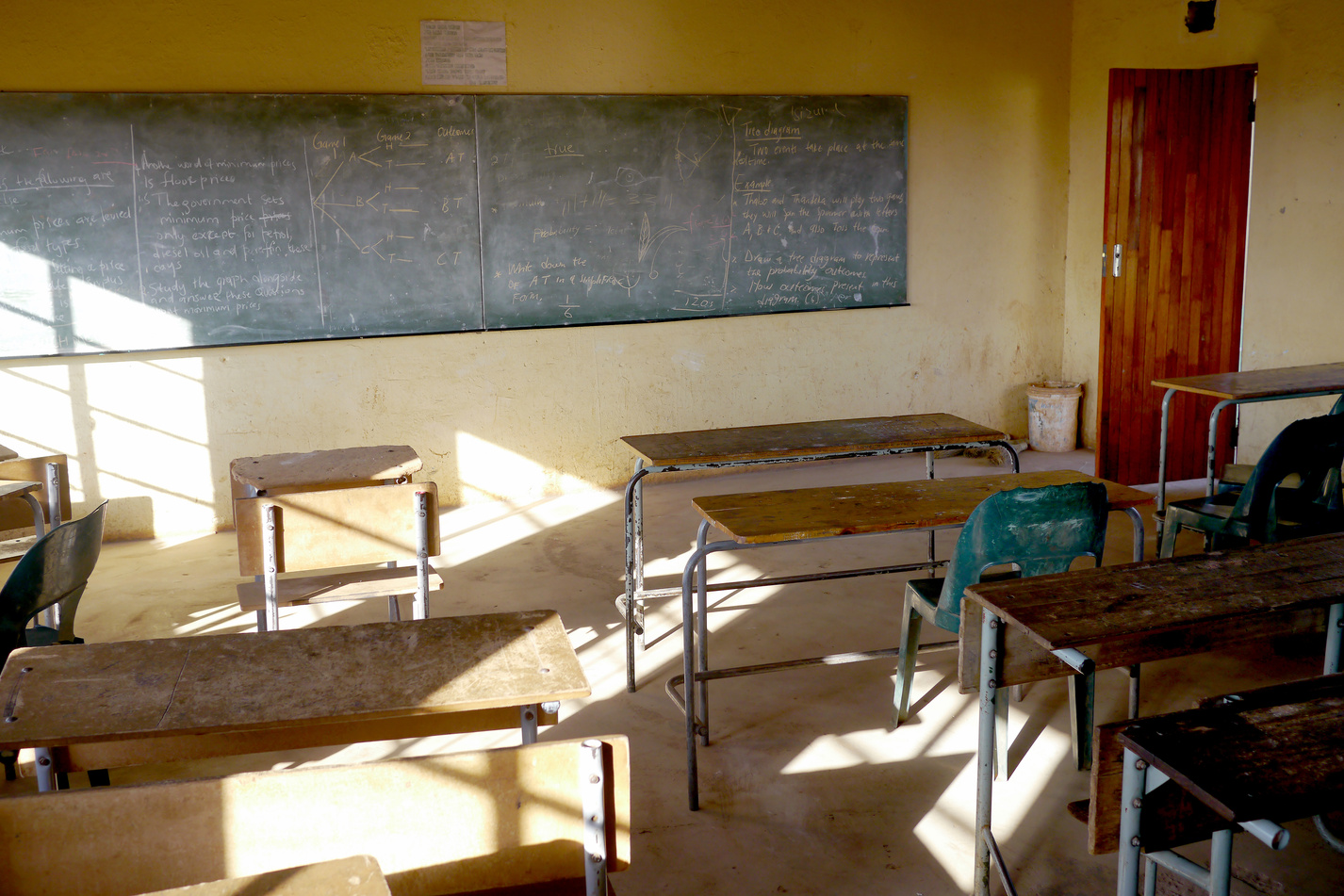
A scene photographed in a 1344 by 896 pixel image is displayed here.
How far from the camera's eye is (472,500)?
18.2 feet

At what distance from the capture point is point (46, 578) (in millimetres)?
2250

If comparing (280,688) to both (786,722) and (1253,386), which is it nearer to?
(786,722)

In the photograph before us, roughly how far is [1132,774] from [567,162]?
15.1ft

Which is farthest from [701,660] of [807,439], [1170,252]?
[1170,252]

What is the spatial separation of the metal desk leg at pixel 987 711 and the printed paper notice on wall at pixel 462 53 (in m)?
4.25

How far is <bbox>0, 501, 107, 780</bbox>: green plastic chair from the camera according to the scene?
2.17 meters

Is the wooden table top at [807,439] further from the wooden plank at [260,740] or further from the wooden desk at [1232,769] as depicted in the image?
the wooden desk at [1232,769]

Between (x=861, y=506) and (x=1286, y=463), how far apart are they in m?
1.33

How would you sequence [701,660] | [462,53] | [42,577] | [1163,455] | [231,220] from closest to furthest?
[42,577] → [701,660] → [1163,455] → [231,220] → [462,53]

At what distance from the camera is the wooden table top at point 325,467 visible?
128 inches

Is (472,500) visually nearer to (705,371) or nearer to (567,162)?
(705,371)

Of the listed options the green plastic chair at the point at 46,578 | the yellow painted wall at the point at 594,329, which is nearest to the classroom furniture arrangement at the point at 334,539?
the green plastic chair at the point at 46,578

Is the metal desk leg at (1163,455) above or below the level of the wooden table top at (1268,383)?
below

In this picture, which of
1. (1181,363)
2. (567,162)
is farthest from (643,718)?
(1181,363)
